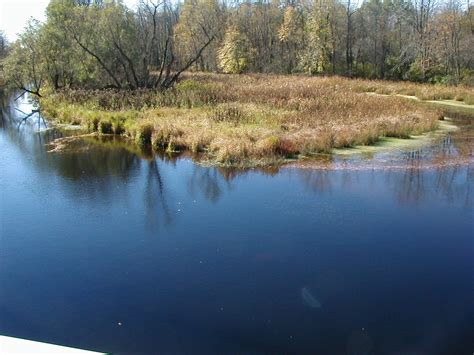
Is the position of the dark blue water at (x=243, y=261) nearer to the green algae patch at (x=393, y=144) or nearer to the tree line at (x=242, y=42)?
the green algae patch at (x=393, y=144)

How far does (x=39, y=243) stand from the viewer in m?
8.73

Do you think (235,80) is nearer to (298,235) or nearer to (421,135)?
(421,135)

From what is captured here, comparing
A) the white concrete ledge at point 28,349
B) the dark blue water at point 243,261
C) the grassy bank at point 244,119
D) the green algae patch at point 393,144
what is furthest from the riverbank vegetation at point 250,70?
the white concrete ledge at point 28,349

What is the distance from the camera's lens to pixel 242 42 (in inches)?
1714

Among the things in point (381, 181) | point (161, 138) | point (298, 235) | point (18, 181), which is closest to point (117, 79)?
point (161, 138)

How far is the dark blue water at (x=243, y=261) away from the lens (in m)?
5.97

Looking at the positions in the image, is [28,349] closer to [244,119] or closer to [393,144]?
[393,144]

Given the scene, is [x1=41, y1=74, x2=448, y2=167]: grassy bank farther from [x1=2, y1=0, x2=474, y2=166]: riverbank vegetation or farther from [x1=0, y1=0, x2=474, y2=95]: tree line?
[x1=0, y1=0, x2=474, y2=95]: tree line

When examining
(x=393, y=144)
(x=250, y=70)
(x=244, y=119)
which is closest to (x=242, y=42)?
(x=250, y=70)

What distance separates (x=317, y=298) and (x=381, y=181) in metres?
5.91

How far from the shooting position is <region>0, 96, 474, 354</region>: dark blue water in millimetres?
5969

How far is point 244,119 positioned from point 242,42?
2717 centimetres

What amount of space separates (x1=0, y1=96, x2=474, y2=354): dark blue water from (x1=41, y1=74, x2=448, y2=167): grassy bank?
2096mm

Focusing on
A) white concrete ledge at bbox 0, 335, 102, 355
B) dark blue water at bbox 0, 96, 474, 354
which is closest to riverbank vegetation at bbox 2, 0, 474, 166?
dark blue water at bbox 0, 96, 474, 354
